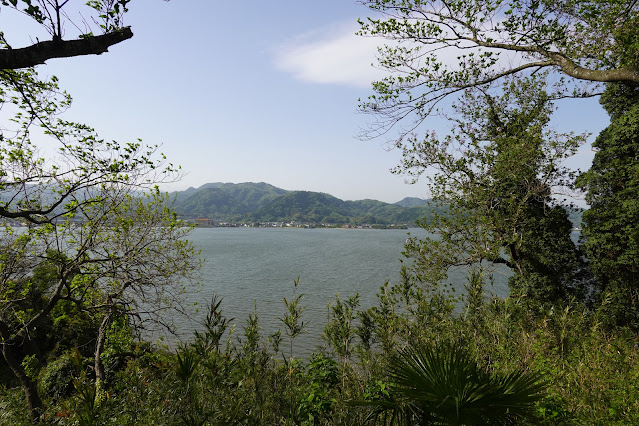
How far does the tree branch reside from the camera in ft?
12.2

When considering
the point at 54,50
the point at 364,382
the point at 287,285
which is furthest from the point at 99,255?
the point at 287,285

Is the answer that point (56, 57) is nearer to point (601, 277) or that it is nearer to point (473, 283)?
point (473, 283)

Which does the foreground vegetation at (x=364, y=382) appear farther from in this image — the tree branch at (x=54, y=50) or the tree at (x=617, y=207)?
the tree at (x=617, y=207)

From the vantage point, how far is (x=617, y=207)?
45.5 feet

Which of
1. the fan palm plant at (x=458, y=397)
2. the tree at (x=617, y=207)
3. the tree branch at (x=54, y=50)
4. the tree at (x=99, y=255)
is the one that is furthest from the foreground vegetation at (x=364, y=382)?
the tree at (x=617, y=207)

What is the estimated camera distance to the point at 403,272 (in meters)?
5.84

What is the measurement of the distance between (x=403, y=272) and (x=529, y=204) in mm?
12139

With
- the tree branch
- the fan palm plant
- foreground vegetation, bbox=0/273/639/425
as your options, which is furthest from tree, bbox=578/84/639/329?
the tree branch

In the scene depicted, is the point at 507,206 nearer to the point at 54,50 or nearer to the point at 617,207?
the point at 617,207

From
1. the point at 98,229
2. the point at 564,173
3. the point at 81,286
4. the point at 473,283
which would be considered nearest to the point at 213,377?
the point at 473,283

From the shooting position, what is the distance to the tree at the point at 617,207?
1330cm

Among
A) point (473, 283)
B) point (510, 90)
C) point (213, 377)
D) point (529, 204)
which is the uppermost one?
point (510, 90)

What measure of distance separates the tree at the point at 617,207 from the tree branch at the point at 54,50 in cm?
1712

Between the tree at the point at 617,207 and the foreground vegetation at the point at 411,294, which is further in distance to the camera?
the tree at the point at 617,207
